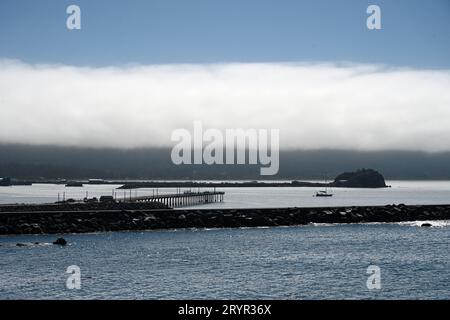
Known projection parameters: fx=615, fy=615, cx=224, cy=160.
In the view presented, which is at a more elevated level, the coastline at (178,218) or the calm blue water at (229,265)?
the coastline at (178,218)

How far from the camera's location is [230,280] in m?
42.8

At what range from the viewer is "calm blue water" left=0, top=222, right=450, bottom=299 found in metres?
38.8

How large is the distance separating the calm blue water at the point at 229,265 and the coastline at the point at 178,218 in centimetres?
456

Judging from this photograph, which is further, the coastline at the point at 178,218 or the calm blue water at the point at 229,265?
the coastline at the point at 178,218

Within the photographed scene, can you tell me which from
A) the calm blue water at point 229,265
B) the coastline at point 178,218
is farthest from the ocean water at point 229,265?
the coastline at point 178,218

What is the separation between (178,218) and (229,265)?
3616 cm

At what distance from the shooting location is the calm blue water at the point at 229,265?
127ft

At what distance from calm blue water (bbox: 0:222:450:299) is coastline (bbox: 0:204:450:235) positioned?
456 cm

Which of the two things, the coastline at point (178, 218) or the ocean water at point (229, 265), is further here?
the coastline at point (178, 218)

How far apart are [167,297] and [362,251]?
2966 centimetres

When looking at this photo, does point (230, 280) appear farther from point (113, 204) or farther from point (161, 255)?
point (113, 204)

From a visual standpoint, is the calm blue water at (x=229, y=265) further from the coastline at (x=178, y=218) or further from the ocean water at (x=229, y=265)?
the coastline at (x=178, y=218)

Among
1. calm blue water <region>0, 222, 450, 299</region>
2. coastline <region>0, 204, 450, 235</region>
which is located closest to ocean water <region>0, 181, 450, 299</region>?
calm blue water <region>0, 222, 450, 299</region>
